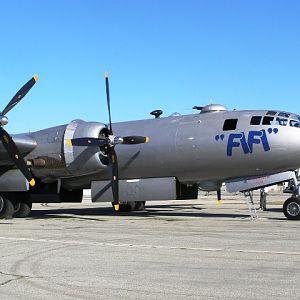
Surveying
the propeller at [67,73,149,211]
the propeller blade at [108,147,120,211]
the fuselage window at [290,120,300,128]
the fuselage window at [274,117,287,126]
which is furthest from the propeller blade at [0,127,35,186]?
the fuselage window at [290,120,300,128]

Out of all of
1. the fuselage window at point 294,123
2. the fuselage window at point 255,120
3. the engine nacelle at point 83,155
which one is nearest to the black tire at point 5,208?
the engine nacelle at point 83,155

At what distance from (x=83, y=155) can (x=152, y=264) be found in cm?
1140

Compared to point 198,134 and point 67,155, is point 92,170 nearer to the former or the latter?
point 67,155

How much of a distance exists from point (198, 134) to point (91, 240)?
8.11 meters

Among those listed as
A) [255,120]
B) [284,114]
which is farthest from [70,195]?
[284,114]

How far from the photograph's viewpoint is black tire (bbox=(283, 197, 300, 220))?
17234mm

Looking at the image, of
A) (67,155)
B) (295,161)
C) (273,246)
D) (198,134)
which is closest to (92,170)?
(67,155)

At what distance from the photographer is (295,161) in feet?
57.1

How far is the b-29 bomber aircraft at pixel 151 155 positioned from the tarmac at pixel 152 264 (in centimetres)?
451

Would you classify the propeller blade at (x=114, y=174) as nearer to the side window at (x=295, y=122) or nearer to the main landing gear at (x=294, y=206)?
the main landing gear at (x=294, y=206)

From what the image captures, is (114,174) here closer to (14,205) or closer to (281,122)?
(14,205)

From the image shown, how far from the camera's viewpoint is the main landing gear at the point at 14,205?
20.7 metres

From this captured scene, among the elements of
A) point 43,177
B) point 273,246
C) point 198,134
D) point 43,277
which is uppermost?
point 198,134

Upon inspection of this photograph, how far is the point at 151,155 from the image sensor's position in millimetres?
19500
